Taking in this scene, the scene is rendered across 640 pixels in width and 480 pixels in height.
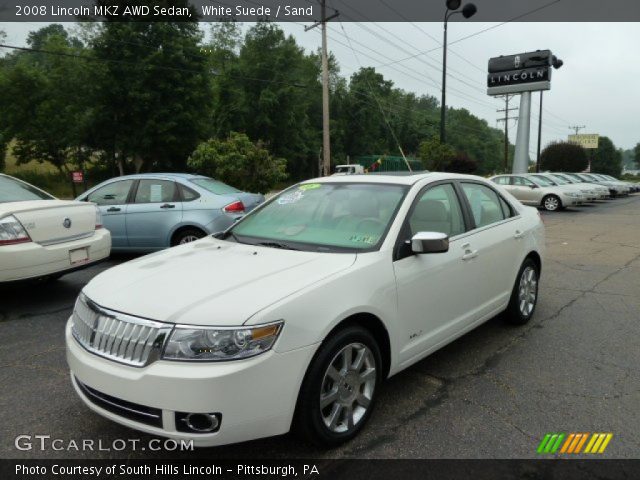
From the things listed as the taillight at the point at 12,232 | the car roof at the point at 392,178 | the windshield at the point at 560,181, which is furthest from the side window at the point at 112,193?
the windshield at the point at 560,181

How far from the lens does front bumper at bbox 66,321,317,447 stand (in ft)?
7.40

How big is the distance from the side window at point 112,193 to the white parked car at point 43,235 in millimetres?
1853

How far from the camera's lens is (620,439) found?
2.89 metres

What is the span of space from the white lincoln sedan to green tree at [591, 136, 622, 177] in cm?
8517

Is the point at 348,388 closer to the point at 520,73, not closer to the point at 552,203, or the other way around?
the point at 552,203

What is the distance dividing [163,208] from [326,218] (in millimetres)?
4725

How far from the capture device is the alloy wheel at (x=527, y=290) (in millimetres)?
4805

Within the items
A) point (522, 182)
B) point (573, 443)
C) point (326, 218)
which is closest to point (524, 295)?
point (573, 443)

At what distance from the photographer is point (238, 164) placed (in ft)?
50.9

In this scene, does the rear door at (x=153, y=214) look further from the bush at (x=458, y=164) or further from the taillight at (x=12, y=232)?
the bush at (x=458, y=164)

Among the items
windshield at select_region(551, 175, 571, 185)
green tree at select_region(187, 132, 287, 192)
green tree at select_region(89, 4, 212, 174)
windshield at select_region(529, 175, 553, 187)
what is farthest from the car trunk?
green tree at select_region(89, 4, 212, 174)

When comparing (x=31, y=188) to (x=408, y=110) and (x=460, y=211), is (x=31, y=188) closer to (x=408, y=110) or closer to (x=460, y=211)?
(x=460, y=211)

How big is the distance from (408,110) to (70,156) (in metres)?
62.1

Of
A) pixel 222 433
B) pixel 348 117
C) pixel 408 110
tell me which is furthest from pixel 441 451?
pixel 408 110
